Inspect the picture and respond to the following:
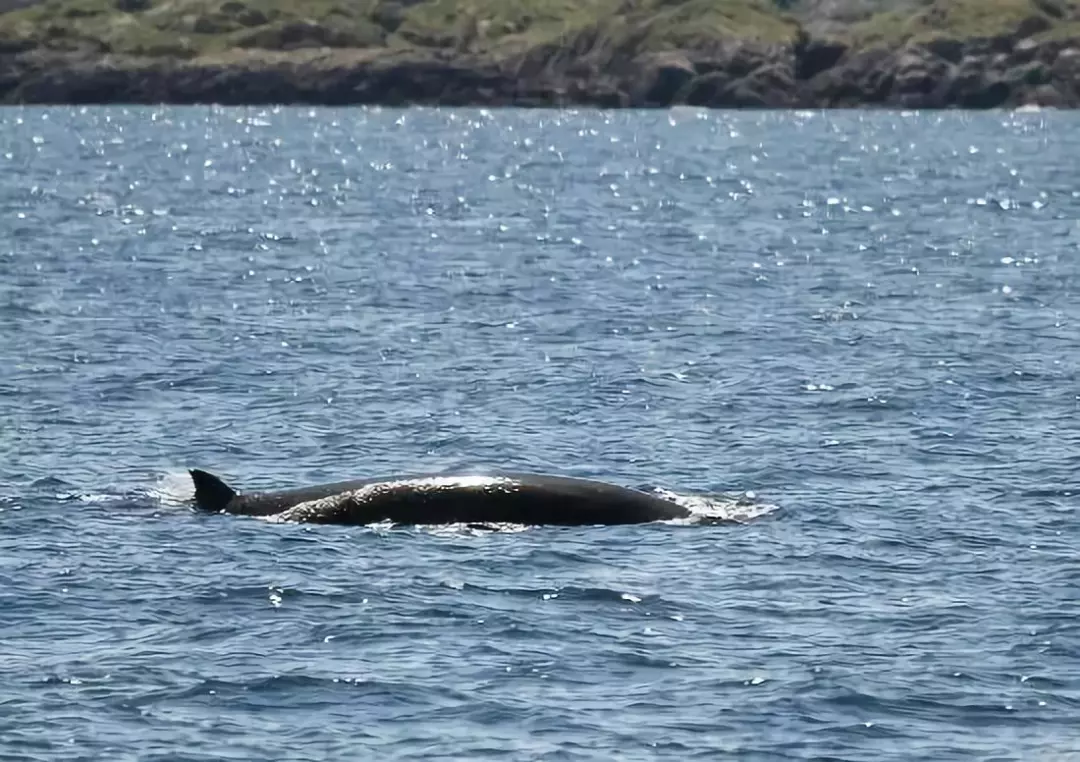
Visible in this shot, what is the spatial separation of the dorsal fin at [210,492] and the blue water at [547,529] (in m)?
0.46

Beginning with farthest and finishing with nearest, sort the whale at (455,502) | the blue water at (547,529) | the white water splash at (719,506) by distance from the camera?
the white water splash at (719,506)
the whale at (455,502)
the blue water at (547,529)

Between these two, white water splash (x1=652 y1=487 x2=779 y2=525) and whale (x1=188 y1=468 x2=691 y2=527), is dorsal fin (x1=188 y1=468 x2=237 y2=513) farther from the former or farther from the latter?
white water splash (x1=652 y1=487 x2=779 y2=525)

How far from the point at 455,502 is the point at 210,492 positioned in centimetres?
310

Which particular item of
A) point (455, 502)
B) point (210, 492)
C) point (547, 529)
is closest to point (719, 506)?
point (547, 529)

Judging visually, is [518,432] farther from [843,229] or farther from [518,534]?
[843,229]

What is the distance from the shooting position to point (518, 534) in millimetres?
29469

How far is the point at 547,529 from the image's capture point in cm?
2980

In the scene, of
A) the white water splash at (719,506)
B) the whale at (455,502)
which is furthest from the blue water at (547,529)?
the whale at (455,502)

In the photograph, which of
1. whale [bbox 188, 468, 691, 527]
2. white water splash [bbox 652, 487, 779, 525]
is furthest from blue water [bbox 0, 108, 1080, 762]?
whale [bbox 188, 468, 691, 527]

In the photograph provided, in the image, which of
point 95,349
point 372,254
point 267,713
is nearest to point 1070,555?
point 267,713

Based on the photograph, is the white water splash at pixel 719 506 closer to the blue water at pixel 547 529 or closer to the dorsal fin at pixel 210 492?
the blue water at pixel 547 529

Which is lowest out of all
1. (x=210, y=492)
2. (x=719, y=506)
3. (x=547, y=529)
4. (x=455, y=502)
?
(x=719, y=506)

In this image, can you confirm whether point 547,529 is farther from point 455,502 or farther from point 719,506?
point 719,506

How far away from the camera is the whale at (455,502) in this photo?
30.1 meters
